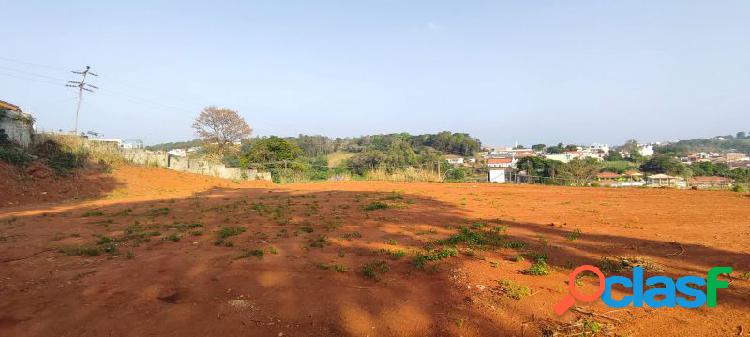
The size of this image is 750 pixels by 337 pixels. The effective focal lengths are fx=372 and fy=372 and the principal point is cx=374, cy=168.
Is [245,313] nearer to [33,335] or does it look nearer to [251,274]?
[251,274]

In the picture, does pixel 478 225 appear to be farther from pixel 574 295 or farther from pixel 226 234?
pixel 226 234

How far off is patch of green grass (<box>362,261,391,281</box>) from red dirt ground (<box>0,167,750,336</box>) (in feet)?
0.19

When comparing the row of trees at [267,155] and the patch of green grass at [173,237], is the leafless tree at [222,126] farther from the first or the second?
the patch of green grass at [173,237]

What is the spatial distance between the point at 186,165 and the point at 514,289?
22.4 m

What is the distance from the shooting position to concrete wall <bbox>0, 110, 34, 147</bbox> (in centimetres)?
1456

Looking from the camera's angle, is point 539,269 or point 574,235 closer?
point 539,269

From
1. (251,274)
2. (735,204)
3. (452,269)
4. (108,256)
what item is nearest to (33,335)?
(251,274)

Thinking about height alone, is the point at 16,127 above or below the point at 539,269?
above

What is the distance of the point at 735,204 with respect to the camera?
8.21m

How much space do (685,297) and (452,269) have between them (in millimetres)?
1959

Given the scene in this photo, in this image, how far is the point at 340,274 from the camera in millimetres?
3889

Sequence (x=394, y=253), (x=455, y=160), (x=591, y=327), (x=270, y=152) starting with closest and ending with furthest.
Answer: (x=591, y=327)
(x=394, y=253)
(x=270, y=152)
(x=455, y=160)

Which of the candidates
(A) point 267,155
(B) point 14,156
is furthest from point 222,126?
(B) point 14,156

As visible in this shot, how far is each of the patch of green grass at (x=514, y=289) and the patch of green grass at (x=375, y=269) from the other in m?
1.17
